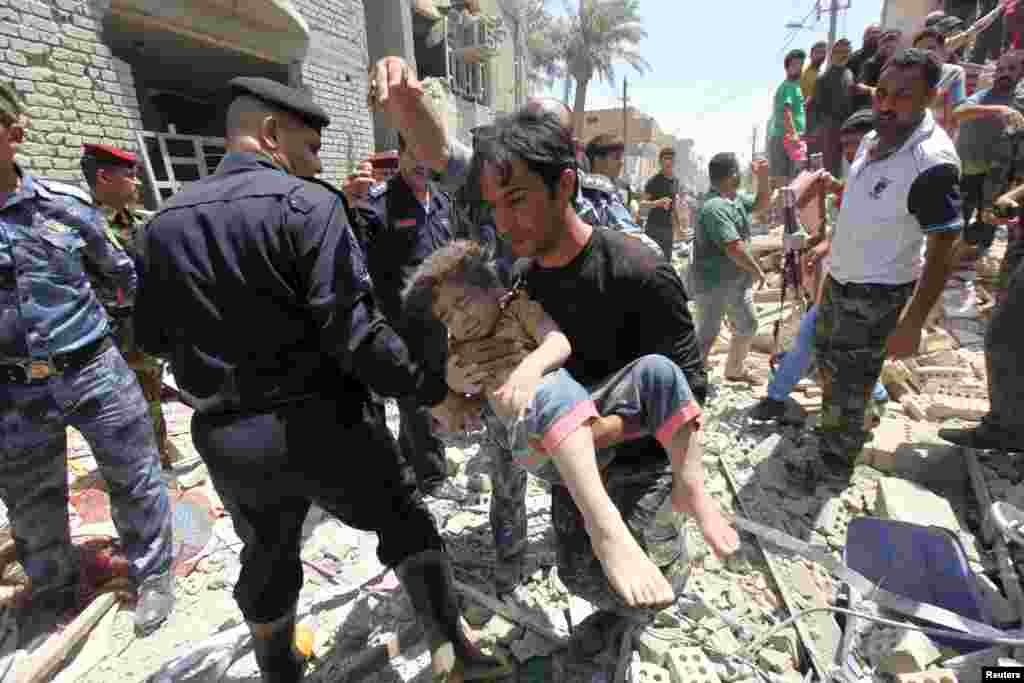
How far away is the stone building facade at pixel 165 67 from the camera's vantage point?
5.30 m

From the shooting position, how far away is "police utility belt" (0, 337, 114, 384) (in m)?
2.37

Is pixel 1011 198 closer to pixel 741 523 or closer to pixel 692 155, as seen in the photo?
pixel 741 523

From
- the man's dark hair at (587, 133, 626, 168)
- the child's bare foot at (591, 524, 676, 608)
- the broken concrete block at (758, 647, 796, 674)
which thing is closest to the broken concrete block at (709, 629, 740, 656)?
the broken concrete block at (758, 647, 796, 674)

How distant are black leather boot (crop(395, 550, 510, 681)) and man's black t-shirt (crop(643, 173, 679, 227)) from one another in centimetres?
579

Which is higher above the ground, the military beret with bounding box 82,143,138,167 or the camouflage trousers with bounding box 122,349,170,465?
the military beret with bounding box 82,143,138,167

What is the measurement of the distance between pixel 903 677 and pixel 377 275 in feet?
11.0

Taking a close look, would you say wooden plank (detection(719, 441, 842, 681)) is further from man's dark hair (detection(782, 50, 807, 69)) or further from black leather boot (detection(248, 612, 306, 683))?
man's dark hair (detection(782, 50, 807, 69))

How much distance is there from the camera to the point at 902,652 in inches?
82.9

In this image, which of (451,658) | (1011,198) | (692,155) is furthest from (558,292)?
(692,155)

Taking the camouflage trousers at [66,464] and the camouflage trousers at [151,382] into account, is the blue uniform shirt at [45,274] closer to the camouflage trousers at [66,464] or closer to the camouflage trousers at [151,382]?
the camouflage trousers at [66,464]

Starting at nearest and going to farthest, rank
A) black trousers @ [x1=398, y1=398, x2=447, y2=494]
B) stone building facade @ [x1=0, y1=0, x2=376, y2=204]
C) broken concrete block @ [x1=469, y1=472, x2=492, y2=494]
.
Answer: black trousers @ [x1=398, y1=398, x2=447, y2=494] → broken concrete block @ [x1=469, y1=472, x2=492, y2=494] → stone building facade @ [x1=0, y1=0, x2=376, y2=204]

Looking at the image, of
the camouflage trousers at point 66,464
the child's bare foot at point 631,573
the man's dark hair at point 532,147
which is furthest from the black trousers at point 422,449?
the man's dark hair at point 532,147

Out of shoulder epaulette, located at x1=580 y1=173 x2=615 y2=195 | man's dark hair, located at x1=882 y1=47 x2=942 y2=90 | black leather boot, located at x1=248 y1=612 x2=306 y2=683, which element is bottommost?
black leather boot, located at x1=248 y1=612 x2=306 y2=683

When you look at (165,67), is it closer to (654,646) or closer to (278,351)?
(278,351)
